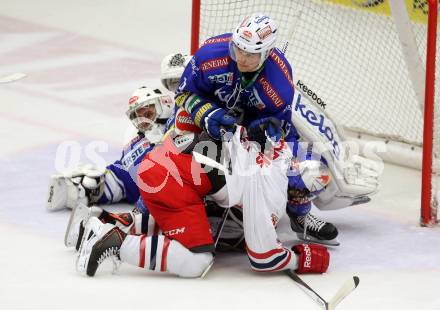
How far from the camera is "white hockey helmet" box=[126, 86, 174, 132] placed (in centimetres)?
555

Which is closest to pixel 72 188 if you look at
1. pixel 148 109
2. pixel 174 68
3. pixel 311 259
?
pixel 148 109

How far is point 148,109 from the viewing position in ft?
18.2

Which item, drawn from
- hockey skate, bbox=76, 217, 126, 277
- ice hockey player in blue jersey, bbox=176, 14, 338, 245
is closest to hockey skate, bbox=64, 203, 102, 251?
hockey skate, bbox=76, 217, 126, 277

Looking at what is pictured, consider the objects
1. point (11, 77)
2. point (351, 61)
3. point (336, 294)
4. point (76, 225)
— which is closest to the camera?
point (336, 294)

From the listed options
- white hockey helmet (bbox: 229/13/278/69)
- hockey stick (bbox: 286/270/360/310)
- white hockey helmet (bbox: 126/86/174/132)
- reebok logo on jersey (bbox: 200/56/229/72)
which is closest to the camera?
hockey stick (bbox: 286/270/360/310)

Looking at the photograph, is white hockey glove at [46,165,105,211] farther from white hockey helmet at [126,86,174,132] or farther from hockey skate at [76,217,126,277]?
hockey skate at [76,217,126,277]

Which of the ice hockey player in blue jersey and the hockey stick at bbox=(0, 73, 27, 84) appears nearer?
the ice hockey player in blue jersey

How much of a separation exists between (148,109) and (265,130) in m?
0.82

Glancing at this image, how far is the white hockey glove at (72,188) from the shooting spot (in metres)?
5.53

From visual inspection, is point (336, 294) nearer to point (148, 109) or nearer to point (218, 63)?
point (218, 63)

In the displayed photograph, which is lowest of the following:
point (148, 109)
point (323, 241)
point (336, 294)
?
point (323, 241)

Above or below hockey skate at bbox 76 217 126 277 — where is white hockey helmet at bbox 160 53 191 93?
above

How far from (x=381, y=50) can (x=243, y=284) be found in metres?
2.27

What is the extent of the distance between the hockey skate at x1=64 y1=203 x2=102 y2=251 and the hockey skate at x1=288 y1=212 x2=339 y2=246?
35.2 inches
